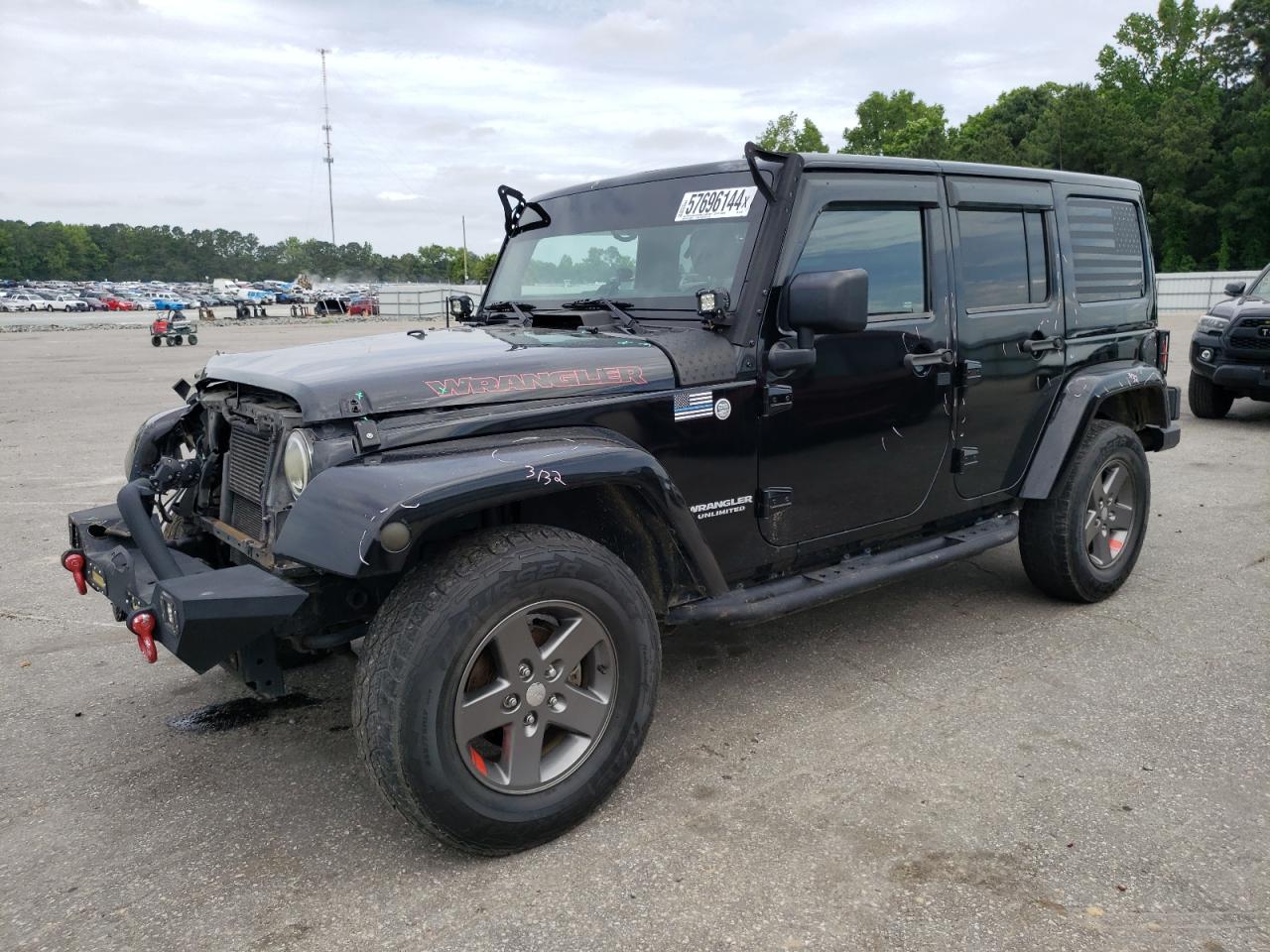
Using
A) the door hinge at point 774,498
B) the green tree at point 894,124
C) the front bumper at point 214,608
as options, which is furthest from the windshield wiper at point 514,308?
the green tree at point 894,124

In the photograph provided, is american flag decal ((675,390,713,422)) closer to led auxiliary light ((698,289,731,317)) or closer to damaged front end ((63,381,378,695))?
led auxiliary light ((698,289,731,317))

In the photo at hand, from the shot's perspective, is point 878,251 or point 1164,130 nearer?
point 878,251

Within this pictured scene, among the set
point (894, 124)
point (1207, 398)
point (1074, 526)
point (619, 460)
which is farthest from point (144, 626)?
point (894, 124)

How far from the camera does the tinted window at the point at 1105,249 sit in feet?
15.7

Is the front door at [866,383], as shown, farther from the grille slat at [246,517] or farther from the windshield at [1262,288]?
the windshield at [1262,288]

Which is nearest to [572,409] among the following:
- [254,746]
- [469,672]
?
[469,672]

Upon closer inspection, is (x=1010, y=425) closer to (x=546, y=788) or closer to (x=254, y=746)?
(x=546, y=788)

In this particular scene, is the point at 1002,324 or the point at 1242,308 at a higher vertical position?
the point at 1242,308

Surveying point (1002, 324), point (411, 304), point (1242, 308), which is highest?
point (411, 304)

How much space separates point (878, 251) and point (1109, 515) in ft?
6.85

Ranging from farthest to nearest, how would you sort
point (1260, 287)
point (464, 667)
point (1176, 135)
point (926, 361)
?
point (1176, 135), point (1260, 287), point (926, 361), point (464, 667)

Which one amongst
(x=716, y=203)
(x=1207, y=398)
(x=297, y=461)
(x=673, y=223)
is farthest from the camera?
(x=1207, y=398)

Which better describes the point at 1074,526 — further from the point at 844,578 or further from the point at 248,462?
the point at 248,462

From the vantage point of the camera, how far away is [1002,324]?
4.30 m
